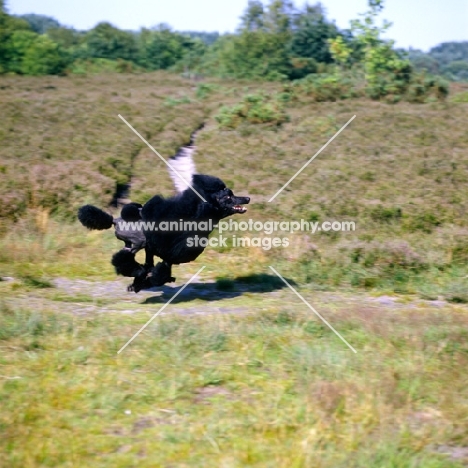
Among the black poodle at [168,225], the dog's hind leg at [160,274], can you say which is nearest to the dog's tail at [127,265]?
the black poodle at [168,225]

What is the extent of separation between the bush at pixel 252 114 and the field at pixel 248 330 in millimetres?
9693

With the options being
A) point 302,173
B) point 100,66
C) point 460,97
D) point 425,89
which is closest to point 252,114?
point 302,173

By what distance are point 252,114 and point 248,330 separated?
80.1 ft

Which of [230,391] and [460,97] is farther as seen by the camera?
[460,97]

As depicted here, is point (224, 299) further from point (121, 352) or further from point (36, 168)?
point (36, 168)

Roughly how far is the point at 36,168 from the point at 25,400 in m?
12.4

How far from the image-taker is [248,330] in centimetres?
799

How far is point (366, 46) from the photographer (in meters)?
46.5

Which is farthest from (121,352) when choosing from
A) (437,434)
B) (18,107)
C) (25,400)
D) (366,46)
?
(366,46)

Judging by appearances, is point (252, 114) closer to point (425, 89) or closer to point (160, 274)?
point (425, 89)

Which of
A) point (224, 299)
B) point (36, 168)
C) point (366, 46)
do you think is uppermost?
point (366, 46)

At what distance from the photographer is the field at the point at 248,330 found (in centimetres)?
580

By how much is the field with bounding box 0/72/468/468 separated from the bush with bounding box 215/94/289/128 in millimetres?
9693

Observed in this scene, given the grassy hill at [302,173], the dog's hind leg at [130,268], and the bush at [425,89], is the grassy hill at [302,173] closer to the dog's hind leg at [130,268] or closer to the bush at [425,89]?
the dog's hind leg at [130,268]
